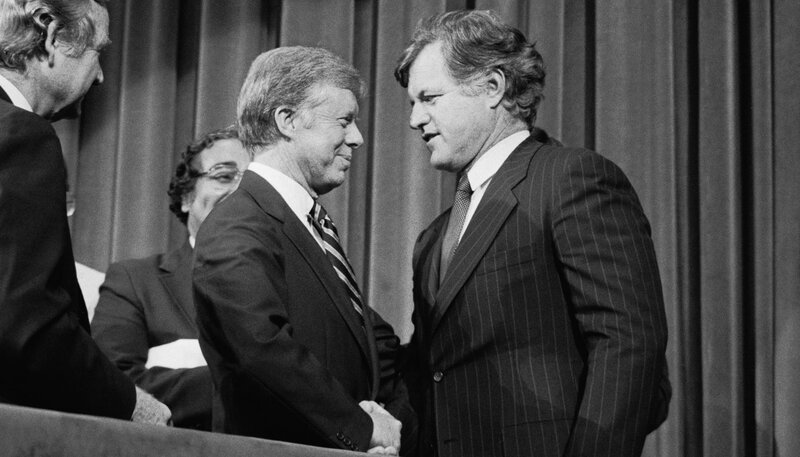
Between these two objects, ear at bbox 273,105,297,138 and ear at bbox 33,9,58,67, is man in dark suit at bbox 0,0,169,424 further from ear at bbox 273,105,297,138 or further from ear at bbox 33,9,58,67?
ear at bbox 273,105,297,138

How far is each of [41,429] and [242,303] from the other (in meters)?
0.85

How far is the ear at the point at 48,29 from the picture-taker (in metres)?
1.56

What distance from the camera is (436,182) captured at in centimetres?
335

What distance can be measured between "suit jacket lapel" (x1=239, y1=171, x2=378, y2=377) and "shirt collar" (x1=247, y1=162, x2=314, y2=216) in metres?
0.04

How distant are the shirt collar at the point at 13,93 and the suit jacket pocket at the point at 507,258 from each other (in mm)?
831

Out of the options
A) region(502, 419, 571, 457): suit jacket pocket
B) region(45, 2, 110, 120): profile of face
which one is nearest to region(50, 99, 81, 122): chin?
region(45, 2, 110, 120): profile of face

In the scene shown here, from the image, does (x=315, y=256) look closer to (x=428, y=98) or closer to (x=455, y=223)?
(x=455, y=223)

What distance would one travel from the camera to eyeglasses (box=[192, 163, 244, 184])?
3.01 m

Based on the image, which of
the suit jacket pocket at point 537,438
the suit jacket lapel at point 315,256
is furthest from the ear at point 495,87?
the suit jacket pocket at point 537,438

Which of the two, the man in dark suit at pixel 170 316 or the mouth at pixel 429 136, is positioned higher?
the mouth at pixel 429 136

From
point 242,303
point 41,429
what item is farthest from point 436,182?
point 41,429

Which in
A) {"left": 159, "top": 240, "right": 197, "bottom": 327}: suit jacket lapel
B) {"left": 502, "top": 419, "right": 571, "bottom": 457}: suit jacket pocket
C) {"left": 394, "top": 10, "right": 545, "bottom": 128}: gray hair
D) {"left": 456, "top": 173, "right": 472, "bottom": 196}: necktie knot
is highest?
{"left": 394, "top": 10, "right": 545, "bottom": 128}: gray hair

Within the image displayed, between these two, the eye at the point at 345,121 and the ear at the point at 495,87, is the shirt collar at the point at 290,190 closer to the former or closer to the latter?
the eye at the point at 345,121

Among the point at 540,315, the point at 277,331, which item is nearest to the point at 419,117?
the point at 540,315
